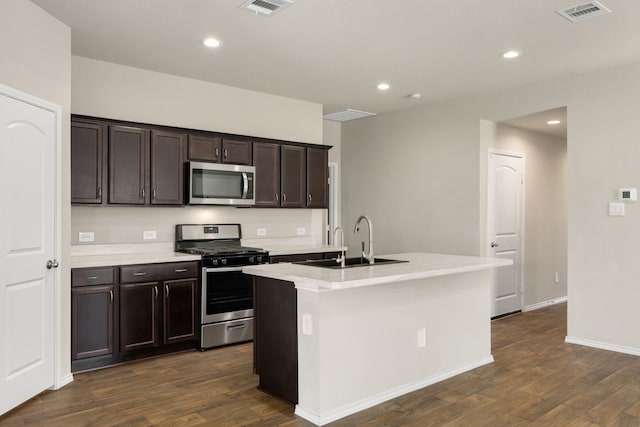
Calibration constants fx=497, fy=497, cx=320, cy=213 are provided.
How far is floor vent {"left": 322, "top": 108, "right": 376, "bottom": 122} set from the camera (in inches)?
263

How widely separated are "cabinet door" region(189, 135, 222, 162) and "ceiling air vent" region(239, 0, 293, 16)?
1.80m

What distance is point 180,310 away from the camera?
4410mm

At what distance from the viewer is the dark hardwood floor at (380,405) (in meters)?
3.01

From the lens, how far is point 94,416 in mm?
3057

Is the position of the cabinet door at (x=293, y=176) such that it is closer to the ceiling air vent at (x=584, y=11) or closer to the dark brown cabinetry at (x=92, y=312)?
the dark brown cabinetry at (x=92, y=312)

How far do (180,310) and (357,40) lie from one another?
2.75m

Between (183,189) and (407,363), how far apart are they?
265 cm

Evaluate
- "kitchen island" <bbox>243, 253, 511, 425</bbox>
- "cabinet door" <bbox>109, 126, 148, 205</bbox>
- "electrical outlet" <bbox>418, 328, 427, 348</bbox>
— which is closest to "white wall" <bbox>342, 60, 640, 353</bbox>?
"kitchen island" <bbox>243, 253, 511, 425</bbox>

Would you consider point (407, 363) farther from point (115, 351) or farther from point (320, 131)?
point (320, 131)

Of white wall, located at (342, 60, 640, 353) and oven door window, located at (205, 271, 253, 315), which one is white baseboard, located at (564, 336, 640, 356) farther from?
oven door window, located at (205, 271, 253, 315)

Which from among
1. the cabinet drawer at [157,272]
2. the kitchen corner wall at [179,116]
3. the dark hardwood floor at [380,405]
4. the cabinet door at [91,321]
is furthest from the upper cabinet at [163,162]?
the dark hardwood floor at [380,405]

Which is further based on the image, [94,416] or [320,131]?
[320,131]

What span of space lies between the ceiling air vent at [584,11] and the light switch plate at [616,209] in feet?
6.21

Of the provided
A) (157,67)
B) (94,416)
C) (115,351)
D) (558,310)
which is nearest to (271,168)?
(157,67)
